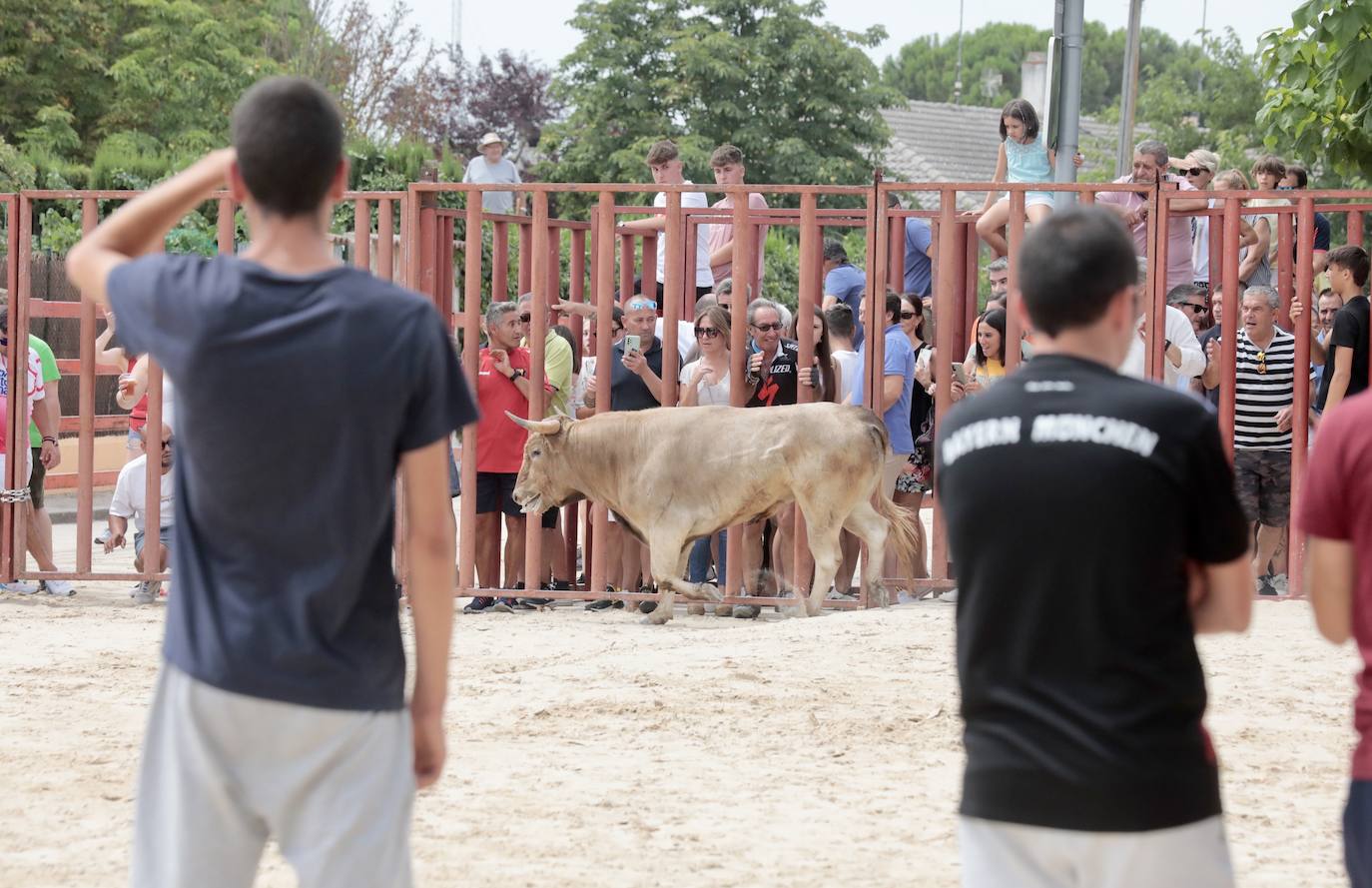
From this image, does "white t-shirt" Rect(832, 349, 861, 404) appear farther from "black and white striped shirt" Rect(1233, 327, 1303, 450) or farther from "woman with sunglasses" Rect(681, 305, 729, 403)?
"black and white striped shirt" Rect(1233, 327, 1303, 450)

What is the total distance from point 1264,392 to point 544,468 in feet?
14.5

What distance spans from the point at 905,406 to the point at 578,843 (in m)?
5.91

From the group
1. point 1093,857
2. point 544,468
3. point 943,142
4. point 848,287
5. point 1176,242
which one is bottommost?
point 544,468

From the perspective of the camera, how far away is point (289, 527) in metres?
2.91

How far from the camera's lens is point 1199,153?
12.9 metres

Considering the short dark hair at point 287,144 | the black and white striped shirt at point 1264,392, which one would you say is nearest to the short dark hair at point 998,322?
the black and white striped shirt at point 1264,392

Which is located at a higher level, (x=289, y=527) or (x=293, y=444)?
(x=293, y=444)

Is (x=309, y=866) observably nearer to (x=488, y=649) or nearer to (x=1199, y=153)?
(x=488, y=649)

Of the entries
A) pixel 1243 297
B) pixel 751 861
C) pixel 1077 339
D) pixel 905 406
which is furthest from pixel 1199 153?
pixel 1077 339

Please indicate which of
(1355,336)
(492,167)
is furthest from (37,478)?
(1355,336)

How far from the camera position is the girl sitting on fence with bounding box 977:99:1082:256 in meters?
11.5

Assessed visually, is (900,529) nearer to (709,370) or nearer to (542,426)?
(709,370)

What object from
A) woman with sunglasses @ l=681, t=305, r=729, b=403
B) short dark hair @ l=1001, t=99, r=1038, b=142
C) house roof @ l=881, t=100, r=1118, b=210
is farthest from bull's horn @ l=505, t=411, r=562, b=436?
house roof @ l=881, t=100, r=1118, b=210

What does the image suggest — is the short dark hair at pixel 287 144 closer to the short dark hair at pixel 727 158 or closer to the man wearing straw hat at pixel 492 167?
the short dark hair at pixel 727 158
